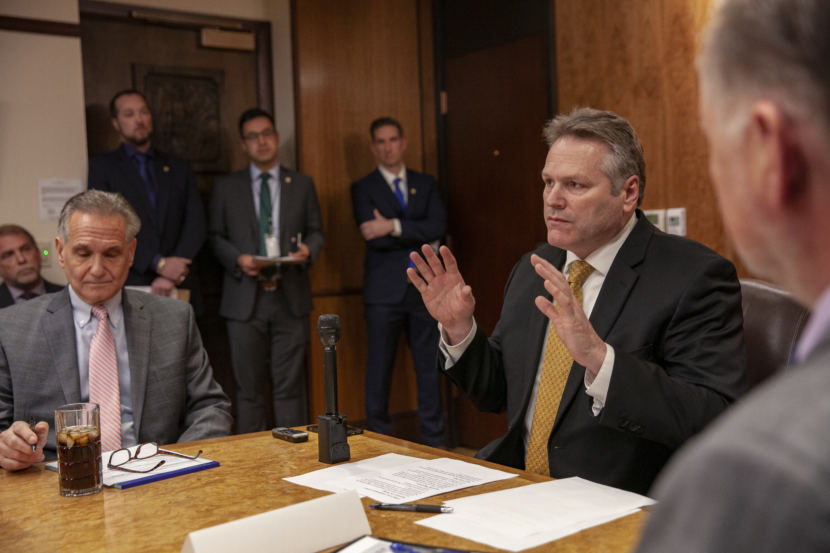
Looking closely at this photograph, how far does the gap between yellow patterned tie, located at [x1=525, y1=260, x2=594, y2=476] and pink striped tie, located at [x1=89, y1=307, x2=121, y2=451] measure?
3.67 feet

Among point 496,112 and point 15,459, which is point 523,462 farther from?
point 496,112

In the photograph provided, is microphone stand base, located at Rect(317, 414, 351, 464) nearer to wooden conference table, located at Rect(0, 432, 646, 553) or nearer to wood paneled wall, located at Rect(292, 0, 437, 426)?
wooden conference table, located at Rect(0, 432, 646, 553)

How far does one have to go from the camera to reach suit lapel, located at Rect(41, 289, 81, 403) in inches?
86.1

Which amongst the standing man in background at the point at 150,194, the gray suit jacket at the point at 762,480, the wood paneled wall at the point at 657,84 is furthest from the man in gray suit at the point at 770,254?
the standing man in background at the point at 150,194

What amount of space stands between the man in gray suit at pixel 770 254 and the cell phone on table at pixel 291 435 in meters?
1.50

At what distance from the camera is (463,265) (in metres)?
5.13

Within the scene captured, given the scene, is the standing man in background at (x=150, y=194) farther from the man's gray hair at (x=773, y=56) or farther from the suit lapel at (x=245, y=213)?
the man's gray hair at (x=773, y=56)

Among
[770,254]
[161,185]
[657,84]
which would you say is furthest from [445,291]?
[161,185]

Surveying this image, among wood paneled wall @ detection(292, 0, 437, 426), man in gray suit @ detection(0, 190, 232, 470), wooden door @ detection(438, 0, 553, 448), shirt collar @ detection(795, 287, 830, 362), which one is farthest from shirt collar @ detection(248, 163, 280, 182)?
shirt collar @ detection(795, 287, 830, 362)

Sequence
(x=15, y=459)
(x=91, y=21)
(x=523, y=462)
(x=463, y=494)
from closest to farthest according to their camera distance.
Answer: (x=463, y=494) < (x=15, y=459) < (x=523, y=462) < (x=91, y=21)

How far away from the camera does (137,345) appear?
229 centimetres

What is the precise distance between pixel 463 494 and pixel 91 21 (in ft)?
13.5

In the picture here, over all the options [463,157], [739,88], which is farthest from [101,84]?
[739,88]

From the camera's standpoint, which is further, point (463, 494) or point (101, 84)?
point (101, 84)
